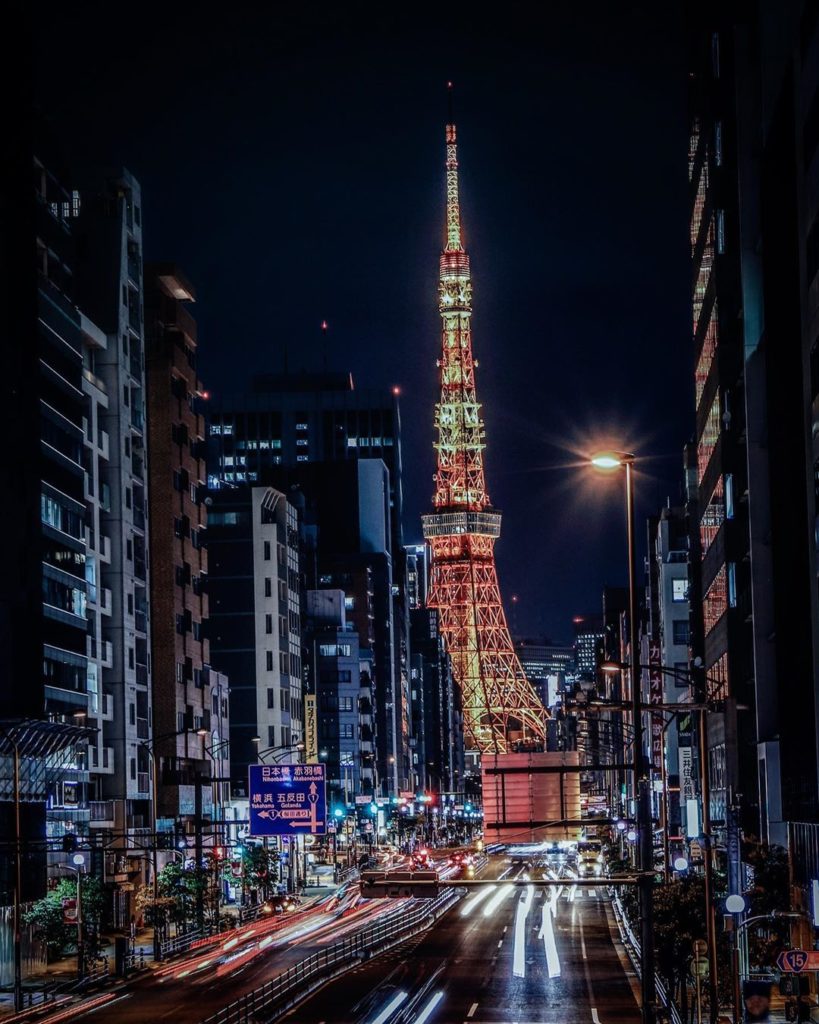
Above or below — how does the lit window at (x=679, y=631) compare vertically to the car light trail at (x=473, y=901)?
above

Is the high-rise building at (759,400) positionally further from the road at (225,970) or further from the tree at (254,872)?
the tree at (254,872)

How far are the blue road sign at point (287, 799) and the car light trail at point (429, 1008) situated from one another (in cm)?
1134

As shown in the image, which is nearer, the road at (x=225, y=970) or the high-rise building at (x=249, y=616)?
the road at (x=225, y=970)

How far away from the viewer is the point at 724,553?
A: 90188mm

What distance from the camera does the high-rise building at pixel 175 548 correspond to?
418 feet

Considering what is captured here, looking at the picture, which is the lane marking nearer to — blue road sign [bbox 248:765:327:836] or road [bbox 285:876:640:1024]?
road [bbox 285:876:640:1024]

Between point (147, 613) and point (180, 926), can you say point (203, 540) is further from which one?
point (180, 926)

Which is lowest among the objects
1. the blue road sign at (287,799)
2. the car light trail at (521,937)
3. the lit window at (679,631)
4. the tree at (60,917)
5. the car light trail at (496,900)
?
the car light trail at (496,900)

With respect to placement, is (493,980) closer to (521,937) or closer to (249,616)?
(521,937)

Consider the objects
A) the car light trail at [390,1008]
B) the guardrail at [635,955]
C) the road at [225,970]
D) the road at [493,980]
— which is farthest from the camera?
the road at [225,970]

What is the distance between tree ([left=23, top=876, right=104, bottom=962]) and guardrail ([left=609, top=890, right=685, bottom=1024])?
22981 mm

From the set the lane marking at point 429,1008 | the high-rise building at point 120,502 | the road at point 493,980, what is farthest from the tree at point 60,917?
the high-rise building at point 120,502

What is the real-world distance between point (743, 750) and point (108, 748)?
137ft

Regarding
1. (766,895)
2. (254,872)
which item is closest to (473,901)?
(254,872)
